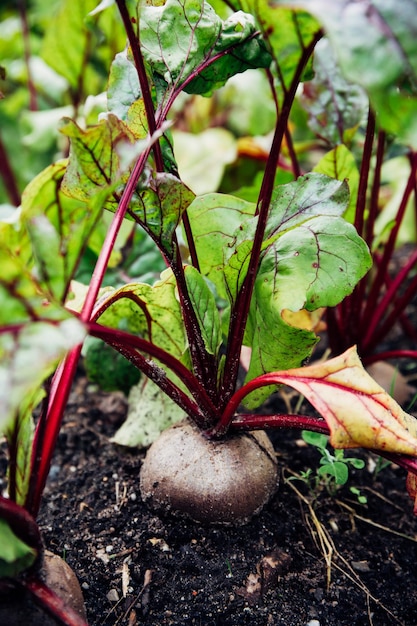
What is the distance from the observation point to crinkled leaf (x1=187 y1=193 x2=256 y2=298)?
1.15m

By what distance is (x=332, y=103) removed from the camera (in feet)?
4.75

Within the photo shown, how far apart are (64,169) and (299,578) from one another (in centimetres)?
81

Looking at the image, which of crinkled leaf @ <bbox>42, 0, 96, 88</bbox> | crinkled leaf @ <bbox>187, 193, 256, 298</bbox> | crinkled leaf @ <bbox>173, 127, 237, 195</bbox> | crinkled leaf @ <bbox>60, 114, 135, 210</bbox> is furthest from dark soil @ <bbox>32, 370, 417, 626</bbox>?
crinkled leaf @ <bbox>42, 0, 96, 88</bbox>

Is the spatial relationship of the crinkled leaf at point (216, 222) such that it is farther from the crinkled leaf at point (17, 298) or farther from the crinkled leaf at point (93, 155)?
the crinkled leaf at point (17, 298)

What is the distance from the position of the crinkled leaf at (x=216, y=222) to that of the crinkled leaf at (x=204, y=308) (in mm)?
81

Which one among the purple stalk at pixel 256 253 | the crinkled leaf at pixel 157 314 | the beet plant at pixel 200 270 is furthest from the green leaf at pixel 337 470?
the crinkled leaf at pixel 157 314

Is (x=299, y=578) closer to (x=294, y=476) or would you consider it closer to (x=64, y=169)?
(x=294, y=476)

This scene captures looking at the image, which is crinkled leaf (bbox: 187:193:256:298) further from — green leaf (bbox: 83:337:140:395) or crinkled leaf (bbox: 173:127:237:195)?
crinkled leaf (bbox: 173:127:237:195)

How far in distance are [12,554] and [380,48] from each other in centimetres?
75

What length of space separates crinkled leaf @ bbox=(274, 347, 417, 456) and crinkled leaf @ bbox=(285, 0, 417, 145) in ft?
1.16

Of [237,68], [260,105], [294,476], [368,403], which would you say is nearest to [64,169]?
[237,68]

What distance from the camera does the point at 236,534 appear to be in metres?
1.06

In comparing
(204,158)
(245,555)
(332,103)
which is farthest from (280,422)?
(204,158)

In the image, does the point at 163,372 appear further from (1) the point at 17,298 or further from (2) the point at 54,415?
(1) the point at 17,298
